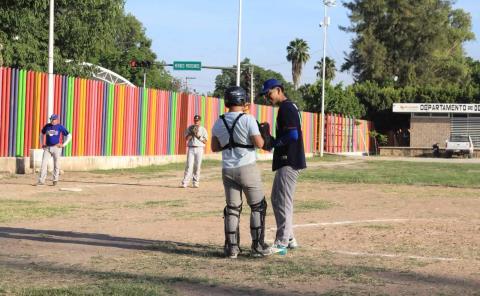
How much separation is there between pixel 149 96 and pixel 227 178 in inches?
798

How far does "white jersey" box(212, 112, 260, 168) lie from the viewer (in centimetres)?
776

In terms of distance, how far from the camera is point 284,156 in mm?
7973

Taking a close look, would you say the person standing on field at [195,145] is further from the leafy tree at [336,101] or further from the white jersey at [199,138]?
the leafy tree at [336,101]

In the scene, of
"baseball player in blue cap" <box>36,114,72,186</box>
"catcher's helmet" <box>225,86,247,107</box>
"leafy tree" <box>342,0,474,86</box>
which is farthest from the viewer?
"leafy tree" <box>342,0,474,86</box>

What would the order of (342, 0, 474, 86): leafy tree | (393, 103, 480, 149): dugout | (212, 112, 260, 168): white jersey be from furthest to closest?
1. (342, 0, 474, 86): leafy tree
2. (393, 103, 480, 149): dugout
3. (212, 112, 260, 168): white jersey

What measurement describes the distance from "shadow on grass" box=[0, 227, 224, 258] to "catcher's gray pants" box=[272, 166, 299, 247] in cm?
73

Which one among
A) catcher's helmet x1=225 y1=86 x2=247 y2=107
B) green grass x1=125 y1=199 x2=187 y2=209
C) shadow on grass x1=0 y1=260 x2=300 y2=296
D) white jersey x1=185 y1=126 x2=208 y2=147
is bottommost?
green grass x1=125 y1=199 x2=187 y2=209

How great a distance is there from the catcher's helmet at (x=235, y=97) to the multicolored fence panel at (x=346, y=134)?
138 feet

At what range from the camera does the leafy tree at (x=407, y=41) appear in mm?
66500

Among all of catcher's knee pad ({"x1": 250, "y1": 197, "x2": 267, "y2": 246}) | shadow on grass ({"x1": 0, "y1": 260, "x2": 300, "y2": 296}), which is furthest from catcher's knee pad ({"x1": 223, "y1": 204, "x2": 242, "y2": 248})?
shadow on grass ({"x1": 0, "y1": 260, "x2": 300, "y2": 296})

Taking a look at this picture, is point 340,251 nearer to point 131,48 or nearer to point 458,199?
point 458,199

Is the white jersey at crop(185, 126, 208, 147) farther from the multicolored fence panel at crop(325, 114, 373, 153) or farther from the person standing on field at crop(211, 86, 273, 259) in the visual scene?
the multicolored fence panel at crop(325, 114, 373, 153)

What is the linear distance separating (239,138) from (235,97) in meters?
0.46

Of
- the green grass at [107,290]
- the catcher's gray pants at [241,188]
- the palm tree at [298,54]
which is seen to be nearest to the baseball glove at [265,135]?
the catcher's gray pants at [241,188]
